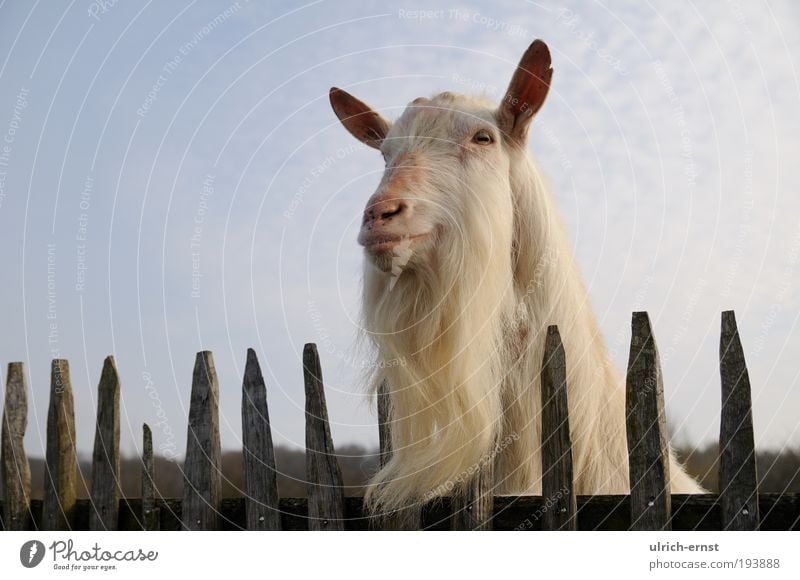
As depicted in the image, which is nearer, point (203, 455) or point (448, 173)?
point (448, 173)

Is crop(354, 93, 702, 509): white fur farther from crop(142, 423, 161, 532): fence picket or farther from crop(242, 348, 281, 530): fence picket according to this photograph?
crop(142, 423, 161, 532): fence picket

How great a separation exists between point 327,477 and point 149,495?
34.4 inches

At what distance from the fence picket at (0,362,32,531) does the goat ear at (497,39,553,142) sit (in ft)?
9.00

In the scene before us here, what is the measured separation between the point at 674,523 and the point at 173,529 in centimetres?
215

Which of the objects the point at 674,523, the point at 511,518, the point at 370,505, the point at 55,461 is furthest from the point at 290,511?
the point at 674,523

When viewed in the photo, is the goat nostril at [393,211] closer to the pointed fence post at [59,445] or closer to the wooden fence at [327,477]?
the wooden fence at [327,477]

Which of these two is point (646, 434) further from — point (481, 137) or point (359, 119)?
point (359, 119)

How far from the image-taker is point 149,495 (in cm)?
361

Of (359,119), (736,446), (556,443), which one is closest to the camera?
(736,446)

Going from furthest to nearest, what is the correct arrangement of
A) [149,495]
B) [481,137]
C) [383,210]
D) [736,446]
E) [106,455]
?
[106,455], [149,495], [481,137], [736,446], [383,210]

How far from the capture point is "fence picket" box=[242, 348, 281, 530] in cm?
344

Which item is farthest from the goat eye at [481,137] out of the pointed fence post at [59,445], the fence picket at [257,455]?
the pointed fence post at [59,445]
